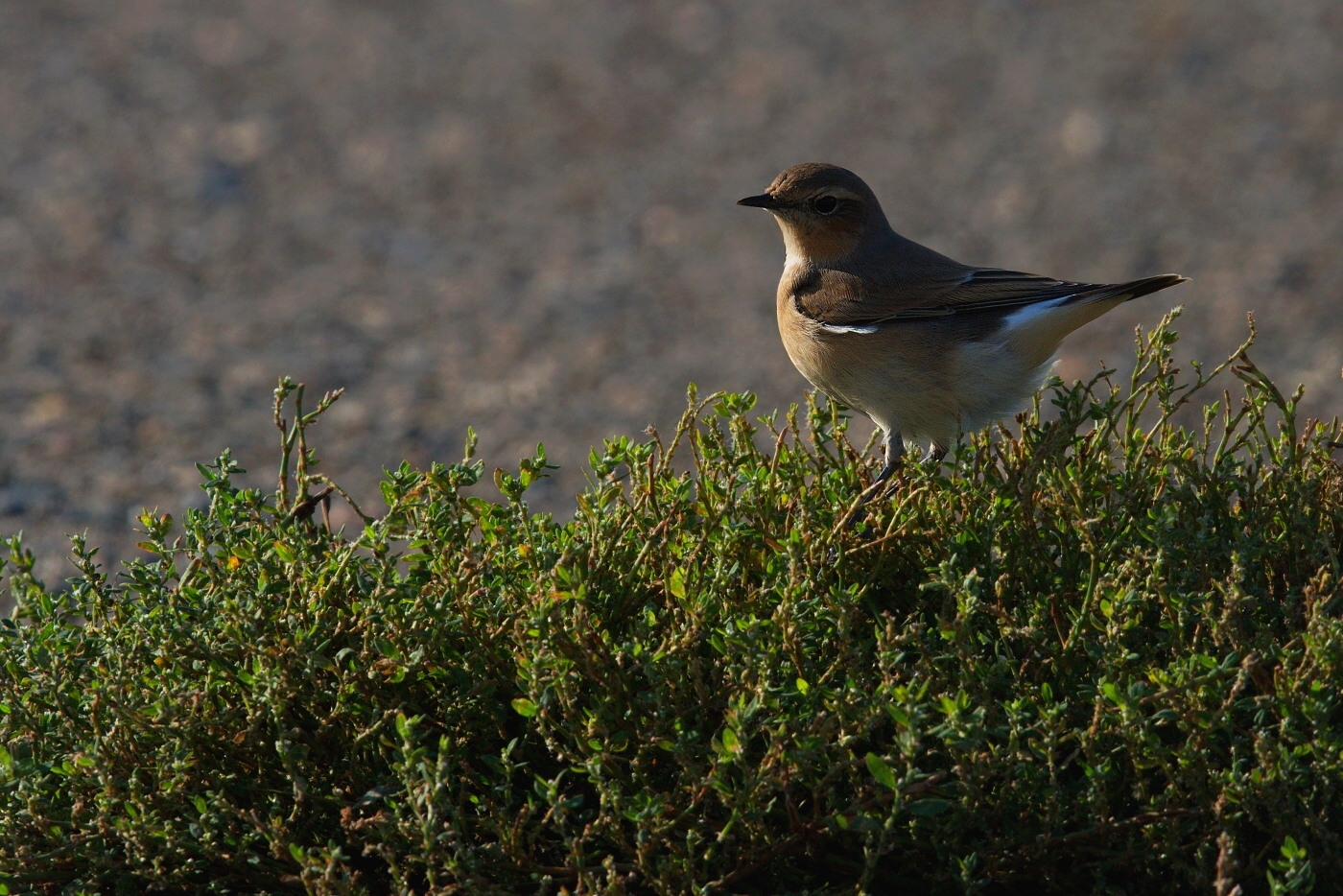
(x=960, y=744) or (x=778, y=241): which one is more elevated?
(x=778, y=241)

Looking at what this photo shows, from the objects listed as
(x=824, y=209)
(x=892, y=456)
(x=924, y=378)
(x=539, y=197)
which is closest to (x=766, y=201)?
(x=824, y=209)

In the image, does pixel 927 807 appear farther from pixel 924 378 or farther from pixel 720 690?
pixel 924 378

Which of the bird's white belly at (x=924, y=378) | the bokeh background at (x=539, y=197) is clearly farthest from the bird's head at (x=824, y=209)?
the bokeh background at (x=539, y=197)

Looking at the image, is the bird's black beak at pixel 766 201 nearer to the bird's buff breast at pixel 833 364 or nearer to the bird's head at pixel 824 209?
the bird's head at pixel 824 209

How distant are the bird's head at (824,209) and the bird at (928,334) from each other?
0.01 meters

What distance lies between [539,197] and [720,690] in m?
8.31

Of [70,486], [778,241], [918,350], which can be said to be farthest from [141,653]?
[778,241]

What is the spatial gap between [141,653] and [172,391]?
5.33 meters

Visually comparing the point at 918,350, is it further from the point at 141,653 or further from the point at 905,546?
the point at 141,653

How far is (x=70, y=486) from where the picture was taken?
7.52 m

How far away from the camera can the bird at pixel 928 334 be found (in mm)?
5117

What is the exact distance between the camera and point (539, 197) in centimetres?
1131

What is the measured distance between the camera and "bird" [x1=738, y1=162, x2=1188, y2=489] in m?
5.12

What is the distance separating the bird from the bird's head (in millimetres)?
15
